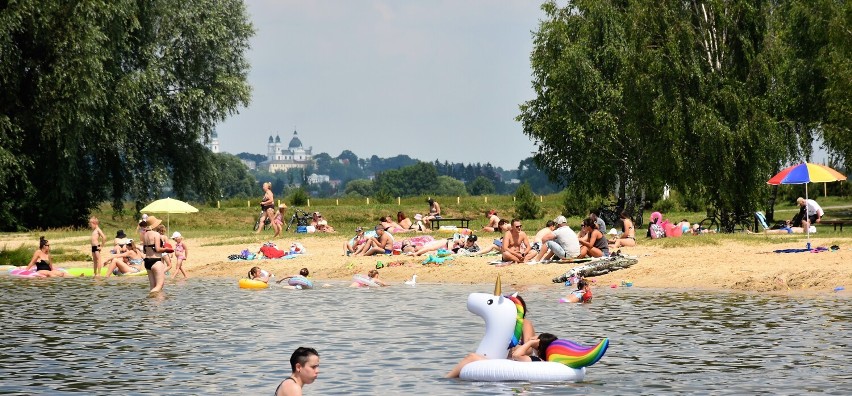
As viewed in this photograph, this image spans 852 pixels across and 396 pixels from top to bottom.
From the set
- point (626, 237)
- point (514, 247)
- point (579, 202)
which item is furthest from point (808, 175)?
point (579, 202)

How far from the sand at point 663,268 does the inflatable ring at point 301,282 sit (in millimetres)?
1752

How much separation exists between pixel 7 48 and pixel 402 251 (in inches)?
809

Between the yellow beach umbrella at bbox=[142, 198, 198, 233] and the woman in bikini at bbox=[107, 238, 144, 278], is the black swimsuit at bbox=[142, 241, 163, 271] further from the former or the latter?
the yellow beach umbrella at bbox=[142, 198, 198, 233]

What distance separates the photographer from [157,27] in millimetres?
53094

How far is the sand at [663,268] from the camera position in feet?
83.7

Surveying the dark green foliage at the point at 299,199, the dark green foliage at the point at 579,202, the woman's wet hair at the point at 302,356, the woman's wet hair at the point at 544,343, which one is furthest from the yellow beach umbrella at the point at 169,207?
the dark green foliage at the point at 299,199

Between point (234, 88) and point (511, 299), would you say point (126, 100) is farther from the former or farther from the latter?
point (511, 299)

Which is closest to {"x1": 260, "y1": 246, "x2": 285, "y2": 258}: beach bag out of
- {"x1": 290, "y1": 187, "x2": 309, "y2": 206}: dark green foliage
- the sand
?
the sand

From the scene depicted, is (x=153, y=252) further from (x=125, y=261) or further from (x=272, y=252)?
(x=125, y=261)

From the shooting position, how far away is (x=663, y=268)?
2795 cm

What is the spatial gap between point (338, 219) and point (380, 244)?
A: 3064cm

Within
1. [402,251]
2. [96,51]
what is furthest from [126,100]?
[402,251]

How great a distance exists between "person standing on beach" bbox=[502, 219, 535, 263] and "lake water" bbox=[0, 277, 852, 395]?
8.34 ft

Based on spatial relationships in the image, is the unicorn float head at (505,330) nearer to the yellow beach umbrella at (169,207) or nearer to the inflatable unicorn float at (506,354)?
the inflatable unicorn float at (506,354)
